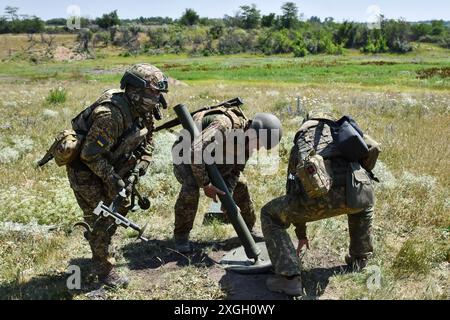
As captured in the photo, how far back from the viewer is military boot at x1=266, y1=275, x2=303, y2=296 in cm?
445

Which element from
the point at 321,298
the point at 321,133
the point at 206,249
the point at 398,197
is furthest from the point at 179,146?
the point at 398,197

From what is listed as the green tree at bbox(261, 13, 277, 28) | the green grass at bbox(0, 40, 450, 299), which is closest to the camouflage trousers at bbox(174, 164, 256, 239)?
the green grass at bbox(0, 40, 450, 299)

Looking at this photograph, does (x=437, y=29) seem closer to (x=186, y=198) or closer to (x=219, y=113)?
(x=219, y=113)

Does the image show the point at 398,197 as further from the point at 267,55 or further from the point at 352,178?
the point at 267,55

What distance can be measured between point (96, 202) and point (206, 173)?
112 cm

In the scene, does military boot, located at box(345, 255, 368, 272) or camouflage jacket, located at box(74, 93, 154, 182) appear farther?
military boot, located at box(345, 255, 368, 272)

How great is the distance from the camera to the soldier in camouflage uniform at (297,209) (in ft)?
14.1

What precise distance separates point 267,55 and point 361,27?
17.8 meters

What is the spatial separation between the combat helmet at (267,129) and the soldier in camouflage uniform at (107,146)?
1005 mm

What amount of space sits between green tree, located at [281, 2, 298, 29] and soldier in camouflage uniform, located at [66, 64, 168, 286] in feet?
313

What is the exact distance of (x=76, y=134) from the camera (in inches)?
177

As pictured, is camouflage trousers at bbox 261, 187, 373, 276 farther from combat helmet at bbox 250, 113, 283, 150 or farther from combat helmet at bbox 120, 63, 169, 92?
combat helmet at bbox 120, 63, 169, 92

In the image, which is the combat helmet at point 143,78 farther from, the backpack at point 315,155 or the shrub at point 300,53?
the shrub at point 300,53

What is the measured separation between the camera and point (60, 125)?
11797 millimetres
